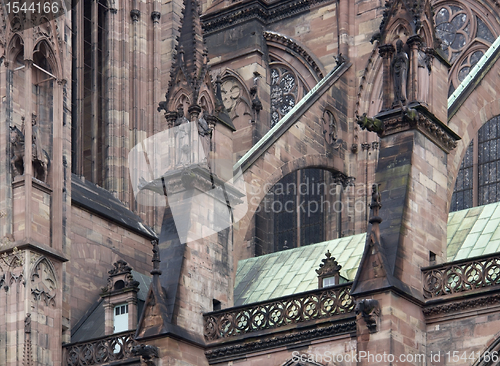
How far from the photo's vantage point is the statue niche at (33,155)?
29.2 m

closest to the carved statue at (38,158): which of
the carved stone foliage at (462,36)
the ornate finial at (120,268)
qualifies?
the ornate finial at (120,268)

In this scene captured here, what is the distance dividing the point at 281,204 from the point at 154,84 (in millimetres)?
5207

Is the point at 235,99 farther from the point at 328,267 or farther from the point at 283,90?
the point at 328,267

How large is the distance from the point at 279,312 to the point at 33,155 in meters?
6.77

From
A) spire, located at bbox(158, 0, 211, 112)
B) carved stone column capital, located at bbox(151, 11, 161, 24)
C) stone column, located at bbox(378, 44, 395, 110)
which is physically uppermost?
carved stone column capital, located at bbox(151, 11, 161, 24)

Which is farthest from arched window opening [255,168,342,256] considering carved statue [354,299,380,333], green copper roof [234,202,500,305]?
carved statue [354,299,380,333]

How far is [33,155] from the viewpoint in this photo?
29234 mm

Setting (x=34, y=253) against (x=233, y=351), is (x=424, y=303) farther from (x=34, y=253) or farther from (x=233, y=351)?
(x=34, y=253)

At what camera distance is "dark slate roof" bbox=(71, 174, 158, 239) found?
32.1 m

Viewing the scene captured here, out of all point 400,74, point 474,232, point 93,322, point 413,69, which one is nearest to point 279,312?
point 474,232

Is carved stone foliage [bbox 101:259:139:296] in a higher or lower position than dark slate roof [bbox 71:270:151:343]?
higher

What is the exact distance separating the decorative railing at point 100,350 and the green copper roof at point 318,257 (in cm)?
263

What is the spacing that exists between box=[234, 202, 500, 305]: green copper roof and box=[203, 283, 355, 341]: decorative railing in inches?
83.8

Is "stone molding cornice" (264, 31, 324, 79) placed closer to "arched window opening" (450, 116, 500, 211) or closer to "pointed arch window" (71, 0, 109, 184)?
"pointed arch window" (71, 0, 109, 184)
